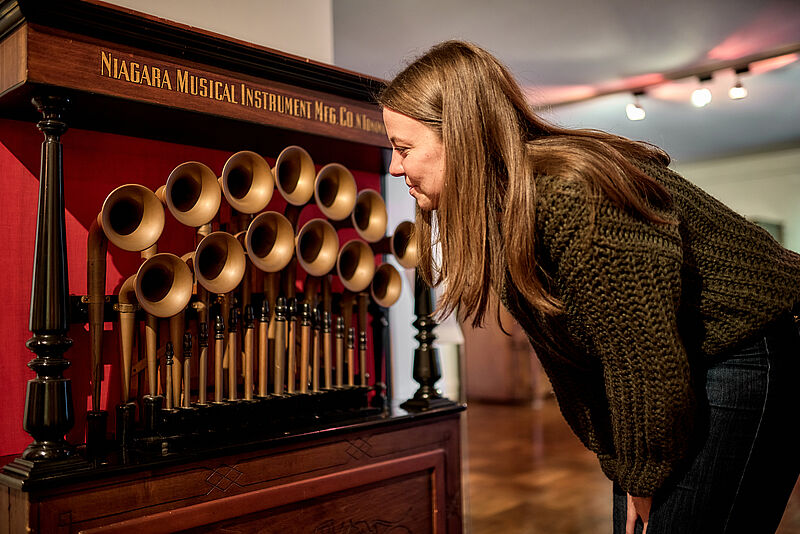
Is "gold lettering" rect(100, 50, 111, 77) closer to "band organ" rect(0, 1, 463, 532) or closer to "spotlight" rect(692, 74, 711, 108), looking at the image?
"band organ" rect(0, 1, 463, 532)

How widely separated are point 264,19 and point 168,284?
1122mm

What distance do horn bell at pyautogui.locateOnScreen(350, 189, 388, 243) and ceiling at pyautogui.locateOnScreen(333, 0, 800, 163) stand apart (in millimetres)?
989

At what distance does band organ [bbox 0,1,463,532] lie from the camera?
1.62 m

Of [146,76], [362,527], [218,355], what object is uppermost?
[146,76]

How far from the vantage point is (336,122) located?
7.34ft

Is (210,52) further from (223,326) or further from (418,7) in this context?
(418,7)

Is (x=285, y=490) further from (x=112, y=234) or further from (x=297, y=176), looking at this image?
(x=297, y=176)

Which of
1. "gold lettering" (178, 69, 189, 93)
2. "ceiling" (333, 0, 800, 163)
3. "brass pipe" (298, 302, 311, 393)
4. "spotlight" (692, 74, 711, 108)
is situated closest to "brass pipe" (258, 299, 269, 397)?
"brass pipe" (298, 302, 311, 393)

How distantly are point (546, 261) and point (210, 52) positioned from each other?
1212 millimetres

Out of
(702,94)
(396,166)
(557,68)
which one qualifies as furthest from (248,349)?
(702,94)

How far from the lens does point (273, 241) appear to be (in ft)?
6.82

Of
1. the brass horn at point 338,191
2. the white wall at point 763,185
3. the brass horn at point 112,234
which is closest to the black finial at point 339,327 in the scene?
the brass horn at point 338,191

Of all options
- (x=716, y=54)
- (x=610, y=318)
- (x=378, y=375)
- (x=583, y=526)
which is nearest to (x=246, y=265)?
(x=378, y=375)

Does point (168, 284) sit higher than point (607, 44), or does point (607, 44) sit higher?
point (607, 44)
